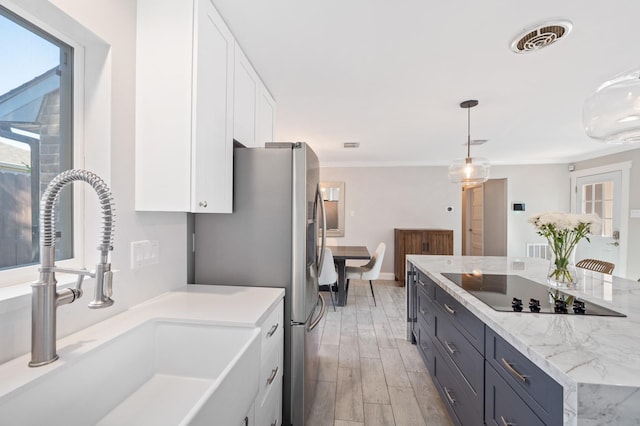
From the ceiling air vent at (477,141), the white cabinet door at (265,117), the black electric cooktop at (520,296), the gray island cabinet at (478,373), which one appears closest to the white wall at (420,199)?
the ceiling air vent at (477,141)

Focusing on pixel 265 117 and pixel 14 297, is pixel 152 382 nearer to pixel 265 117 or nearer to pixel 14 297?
pixel 14 297

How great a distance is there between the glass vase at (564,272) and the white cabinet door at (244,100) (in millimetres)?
2071

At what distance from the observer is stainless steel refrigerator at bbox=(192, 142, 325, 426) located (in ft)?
5.13

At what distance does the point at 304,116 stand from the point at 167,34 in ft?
6.18

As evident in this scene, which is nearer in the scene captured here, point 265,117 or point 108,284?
point 108,284

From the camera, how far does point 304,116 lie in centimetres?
300

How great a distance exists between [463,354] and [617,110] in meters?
1.47

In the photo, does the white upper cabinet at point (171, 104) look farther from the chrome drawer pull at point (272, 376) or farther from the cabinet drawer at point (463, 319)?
the cabinet drawer at point (463, 319)

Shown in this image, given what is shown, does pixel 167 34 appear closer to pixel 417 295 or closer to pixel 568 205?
pixel 417 295

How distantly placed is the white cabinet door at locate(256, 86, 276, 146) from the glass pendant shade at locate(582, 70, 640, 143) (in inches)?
79.8

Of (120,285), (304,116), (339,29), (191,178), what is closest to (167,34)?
(191,178)

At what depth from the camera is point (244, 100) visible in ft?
5.92

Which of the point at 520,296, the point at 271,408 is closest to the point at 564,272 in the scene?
the point at 520,296

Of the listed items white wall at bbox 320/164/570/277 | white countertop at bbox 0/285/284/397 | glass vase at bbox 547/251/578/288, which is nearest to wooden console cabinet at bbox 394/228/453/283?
white wall at bbox 320/164/570/277
